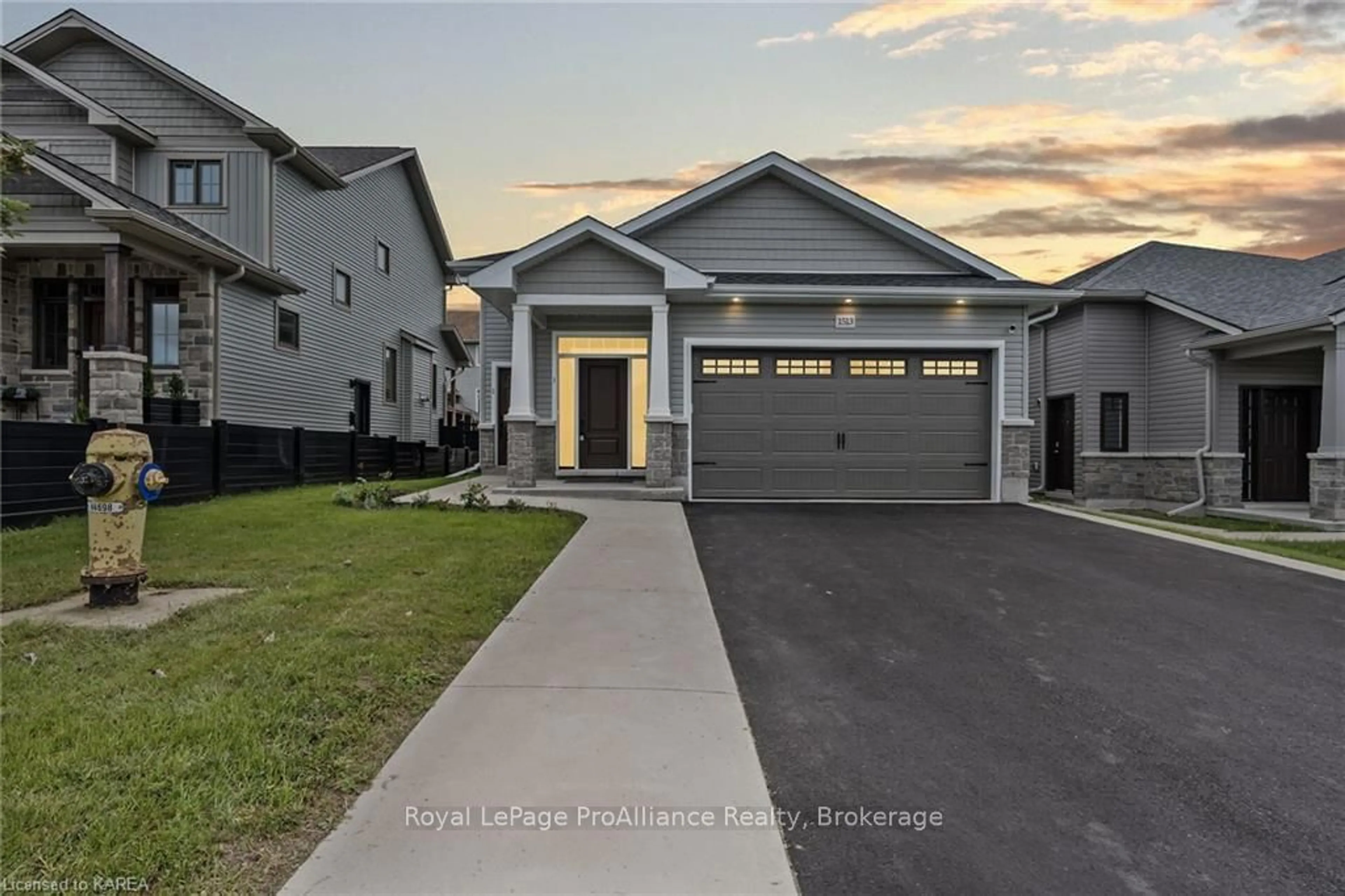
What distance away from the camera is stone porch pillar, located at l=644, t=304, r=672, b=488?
1225cm

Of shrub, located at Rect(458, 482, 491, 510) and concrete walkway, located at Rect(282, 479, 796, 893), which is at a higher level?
shrub, located at Rect(458, 482, 491, 510)

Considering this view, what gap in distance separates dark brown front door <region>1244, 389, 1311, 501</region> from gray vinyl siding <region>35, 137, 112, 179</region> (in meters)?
23.5

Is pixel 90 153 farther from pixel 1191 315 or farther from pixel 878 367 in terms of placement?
pixel 1191 315

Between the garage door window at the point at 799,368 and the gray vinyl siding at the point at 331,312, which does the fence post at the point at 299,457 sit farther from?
the garage door window at the point at 799,368

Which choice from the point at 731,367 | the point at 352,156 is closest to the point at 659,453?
the point at 731,367

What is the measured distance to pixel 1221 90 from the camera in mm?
12664

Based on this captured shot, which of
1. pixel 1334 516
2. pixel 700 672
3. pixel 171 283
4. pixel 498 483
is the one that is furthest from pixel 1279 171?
pixel 171 283

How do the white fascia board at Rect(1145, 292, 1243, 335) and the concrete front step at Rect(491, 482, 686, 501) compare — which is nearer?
the concrete front step at Rect(491, 482, 686, 501)

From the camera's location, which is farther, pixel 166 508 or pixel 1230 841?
pixel 166 508

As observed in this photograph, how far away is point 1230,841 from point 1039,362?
17600 millimetres

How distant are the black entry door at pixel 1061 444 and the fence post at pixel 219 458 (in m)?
17.2

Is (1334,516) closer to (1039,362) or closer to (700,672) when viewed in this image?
(1039,362)

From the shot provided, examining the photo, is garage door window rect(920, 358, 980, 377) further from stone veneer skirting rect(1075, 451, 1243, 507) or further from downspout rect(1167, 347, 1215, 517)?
downspout rect(1167, 347, 1215, 517)

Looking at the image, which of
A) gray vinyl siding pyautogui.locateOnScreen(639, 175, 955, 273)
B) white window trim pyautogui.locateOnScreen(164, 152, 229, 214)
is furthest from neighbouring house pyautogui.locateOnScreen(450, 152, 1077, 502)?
white window trim pyautogui.locateOnScreen(164, 152, 229, 214)
